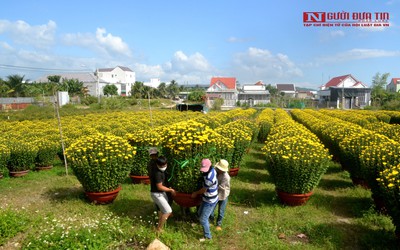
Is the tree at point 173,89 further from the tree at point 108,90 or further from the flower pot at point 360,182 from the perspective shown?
the flower pot at point 360,182

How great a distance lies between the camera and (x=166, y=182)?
190 inches

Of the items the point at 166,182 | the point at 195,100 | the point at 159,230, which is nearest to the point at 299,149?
the point at 166,182

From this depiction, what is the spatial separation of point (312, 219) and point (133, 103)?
42.0 m

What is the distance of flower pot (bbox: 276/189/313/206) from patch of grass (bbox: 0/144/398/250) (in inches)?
6.1

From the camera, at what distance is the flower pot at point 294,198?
578cm

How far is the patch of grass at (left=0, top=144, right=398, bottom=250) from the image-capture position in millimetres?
4328

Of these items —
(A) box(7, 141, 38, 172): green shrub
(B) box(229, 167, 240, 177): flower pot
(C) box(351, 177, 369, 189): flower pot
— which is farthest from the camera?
(B) box(229, 167, 240, 177): flower pot

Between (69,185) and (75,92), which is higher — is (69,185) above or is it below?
below

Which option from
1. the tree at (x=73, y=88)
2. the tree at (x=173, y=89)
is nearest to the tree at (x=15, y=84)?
the tree at (x=73, y=88)

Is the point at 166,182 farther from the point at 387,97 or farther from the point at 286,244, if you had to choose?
the point at 387,97

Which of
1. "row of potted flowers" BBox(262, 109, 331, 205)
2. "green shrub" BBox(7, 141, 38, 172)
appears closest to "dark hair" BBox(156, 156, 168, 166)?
"row of potted flowers" BBox(262, 109, 331, 205)

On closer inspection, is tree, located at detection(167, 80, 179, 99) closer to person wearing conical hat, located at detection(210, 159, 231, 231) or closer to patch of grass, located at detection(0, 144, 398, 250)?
patch of grass, located at detection(0, 144, 398, 250)

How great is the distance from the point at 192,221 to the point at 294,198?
217 centimetres

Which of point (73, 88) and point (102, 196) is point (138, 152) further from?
point (73, 88)
